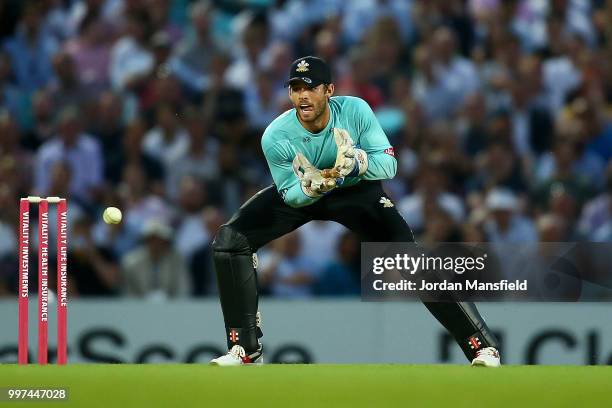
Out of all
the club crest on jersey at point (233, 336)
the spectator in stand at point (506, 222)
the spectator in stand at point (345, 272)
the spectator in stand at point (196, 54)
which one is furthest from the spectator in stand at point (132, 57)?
the club crest on jersey at point (233, 336)

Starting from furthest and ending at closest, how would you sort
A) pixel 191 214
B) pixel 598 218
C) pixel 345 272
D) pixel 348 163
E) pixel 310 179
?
pixel 191 214, pixel 598 218, pixel 345 272, pixel 310 179, pixel 348 163

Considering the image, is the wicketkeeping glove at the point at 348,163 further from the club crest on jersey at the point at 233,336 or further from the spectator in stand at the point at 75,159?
the spectator in stand at the point at 75,159

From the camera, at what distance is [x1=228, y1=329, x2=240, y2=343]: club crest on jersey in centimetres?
763

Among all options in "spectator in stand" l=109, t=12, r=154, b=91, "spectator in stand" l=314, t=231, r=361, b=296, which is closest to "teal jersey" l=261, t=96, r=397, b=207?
"spectator in stand" l=314, t=231, r=361, b=296

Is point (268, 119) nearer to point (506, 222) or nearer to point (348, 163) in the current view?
point (506, 222)

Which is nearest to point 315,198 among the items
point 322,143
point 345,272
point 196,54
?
point 322,143

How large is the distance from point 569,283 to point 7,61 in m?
7.25

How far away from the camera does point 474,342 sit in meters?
7.41

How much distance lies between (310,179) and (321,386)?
4.23 feet

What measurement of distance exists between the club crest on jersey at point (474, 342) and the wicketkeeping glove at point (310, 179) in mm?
1178

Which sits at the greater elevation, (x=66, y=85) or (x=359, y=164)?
(x=66, y=85)

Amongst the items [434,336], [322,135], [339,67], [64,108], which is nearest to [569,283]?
[322,135]

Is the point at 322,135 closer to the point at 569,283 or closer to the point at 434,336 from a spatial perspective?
the point at 569,283
